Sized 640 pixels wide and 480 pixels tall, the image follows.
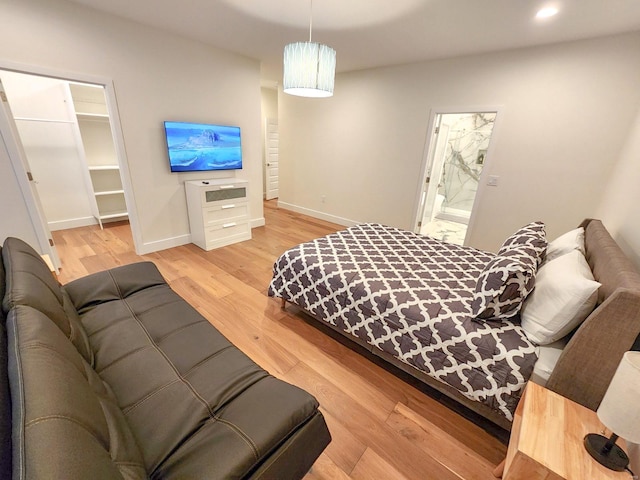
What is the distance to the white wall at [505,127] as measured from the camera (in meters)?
2.62

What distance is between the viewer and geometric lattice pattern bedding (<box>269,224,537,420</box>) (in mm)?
1354

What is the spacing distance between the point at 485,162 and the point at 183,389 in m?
3.82

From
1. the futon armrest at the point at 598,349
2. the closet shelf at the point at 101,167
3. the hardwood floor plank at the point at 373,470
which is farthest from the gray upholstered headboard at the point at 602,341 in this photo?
the closet shelf at the point at 101,167

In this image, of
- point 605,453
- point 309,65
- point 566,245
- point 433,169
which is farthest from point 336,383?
point 433,169

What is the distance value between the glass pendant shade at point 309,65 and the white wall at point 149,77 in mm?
2052

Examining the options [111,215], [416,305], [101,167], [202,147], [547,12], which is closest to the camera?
[416,305]

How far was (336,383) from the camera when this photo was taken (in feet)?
5.68

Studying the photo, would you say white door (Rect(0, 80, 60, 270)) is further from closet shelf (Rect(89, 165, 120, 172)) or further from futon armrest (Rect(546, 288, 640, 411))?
futon armrest (Rect(546, 288, 640, 411))

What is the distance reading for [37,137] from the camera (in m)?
3.57

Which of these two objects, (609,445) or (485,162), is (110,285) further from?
(485,162)

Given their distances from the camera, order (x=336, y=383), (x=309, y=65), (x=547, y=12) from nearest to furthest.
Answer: (x=336, y=383) < (x=309, y=65) < (x=547, y=12)

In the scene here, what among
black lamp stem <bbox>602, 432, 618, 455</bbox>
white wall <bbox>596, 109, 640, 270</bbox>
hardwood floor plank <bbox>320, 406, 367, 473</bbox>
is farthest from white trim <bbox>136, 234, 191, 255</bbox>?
white wall <bbox>596, 109, 640, 270</bbox>

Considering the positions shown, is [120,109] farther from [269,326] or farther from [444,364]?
[444,364]

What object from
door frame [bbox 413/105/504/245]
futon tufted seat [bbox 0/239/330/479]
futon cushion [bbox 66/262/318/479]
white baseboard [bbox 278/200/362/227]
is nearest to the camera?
futon tufted seat [bbox 0/239/330/479]
